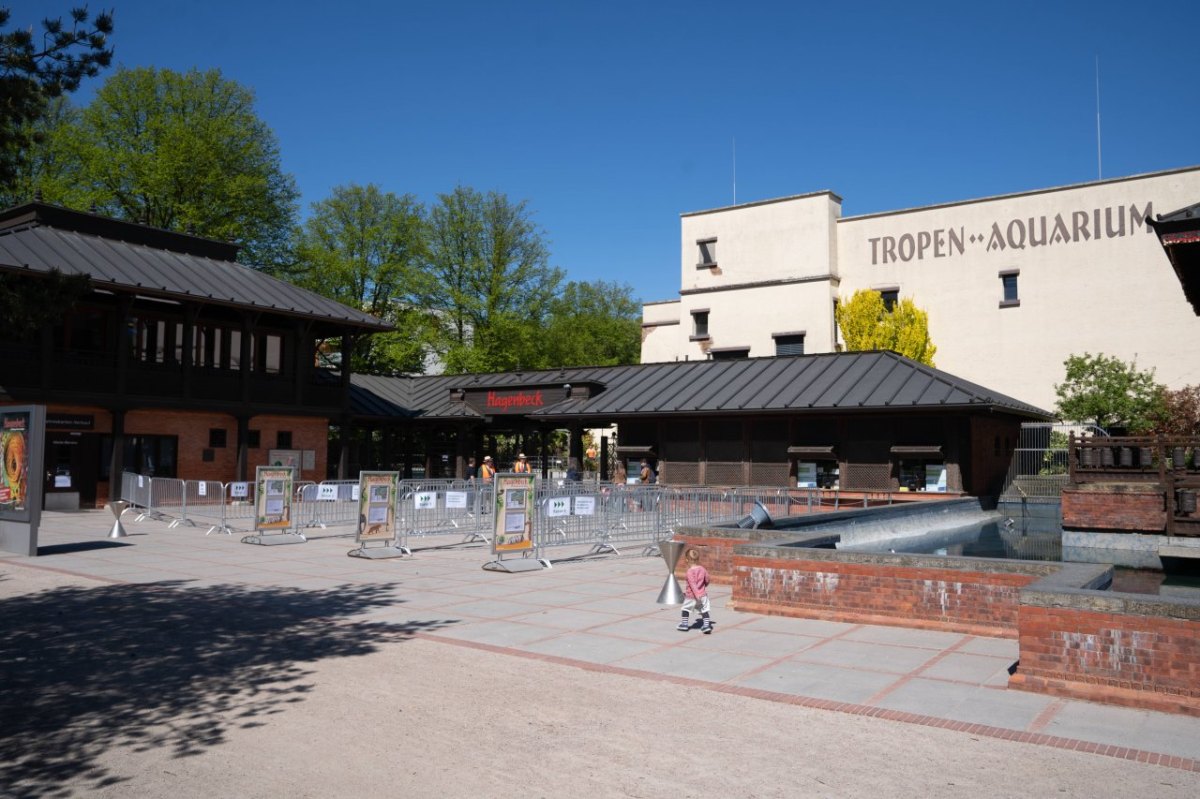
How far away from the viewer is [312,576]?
15.3 m

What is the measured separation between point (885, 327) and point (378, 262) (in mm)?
30948

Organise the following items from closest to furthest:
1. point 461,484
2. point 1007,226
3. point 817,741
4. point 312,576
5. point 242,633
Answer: point 817,741, point 242,633, point 312,576, point 461,484, point 1007,226

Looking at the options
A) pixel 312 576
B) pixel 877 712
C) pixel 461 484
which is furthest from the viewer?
pixel 461 484

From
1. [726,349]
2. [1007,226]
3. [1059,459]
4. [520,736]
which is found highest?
[1007,226]

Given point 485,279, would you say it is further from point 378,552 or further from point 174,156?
point 378,552

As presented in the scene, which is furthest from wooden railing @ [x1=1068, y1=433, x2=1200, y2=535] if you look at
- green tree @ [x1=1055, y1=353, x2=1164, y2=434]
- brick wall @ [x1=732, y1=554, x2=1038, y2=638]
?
green tree @ [x1=1055, y1=353, x2=1164, y2=434]

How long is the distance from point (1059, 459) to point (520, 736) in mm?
33616

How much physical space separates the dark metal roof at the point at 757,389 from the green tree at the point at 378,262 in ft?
47.7

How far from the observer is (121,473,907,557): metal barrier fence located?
19.1 metres

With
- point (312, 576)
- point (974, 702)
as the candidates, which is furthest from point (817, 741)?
point (312, 576)

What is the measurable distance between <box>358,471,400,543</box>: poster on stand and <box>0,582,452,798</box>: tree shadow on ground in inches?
155

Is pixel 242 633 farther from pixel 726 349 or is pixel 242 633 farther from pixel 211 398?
pixel 726 349

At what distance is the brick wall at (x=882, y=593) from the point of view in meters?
10.3

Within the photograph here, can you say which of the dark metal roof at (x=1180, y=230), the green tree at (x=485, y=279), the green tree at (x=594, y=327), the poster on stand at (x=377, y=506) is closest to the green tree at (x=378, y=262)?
the green tree at (x=485, y=279)
